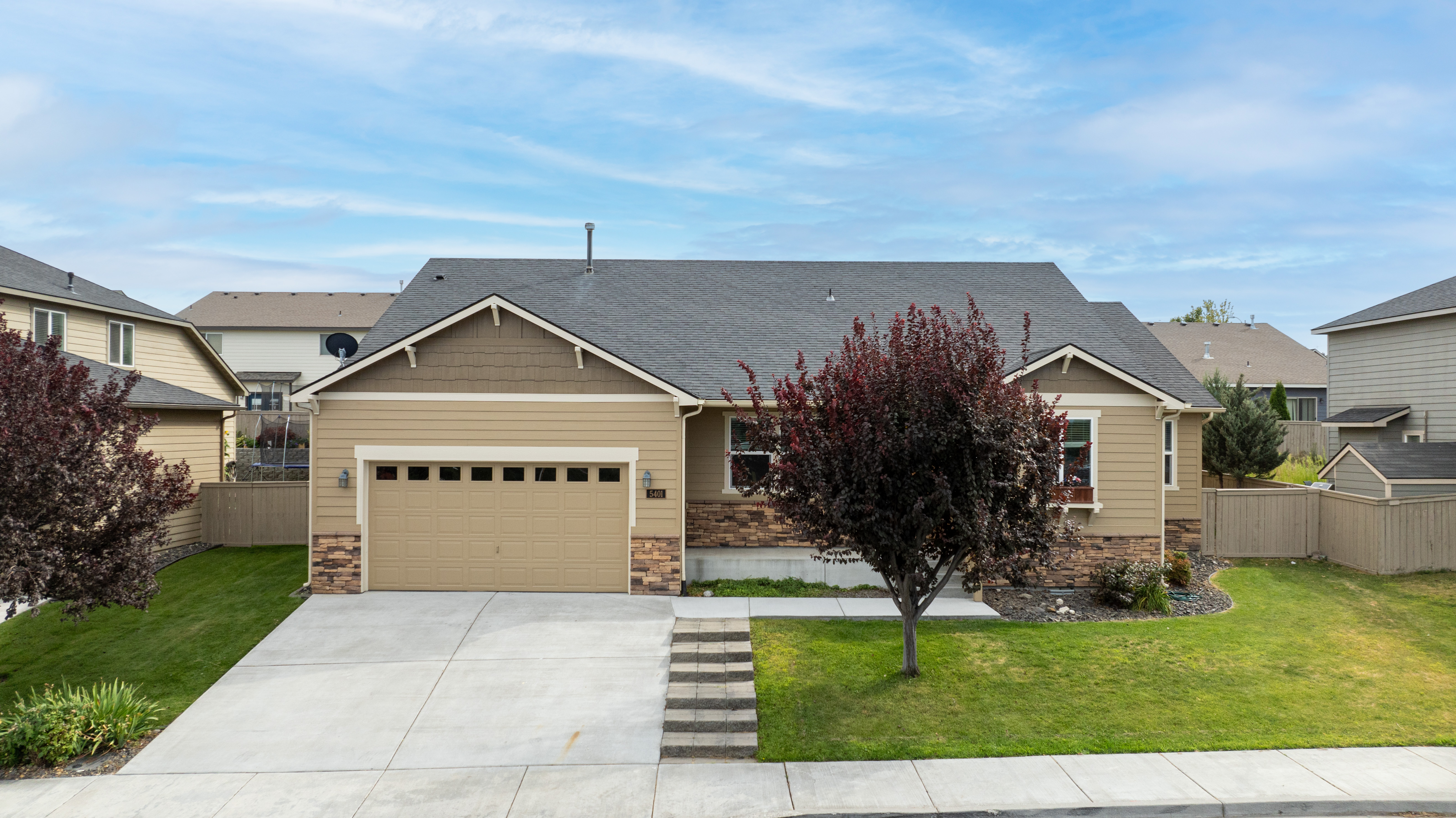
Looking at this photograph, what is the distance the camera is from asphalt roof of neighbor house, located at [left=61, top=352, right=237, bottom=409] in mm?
16812

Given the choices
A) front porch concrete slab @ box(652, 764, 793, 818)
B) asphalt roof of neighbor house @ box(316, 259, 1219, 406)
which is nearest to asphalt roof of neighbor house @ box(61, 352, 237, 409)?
asphalt roof of neighbor house @ box(316, 259, 1219, 406)

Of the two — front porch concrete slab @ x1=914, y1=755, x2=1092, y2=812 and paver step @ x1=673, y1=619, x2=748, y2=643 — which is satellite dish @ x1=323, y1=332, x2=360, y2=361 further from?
front porch concrete slab @ x1=914, y1=755, x2=1092, y2=812

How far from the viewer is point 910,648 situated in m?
10.2

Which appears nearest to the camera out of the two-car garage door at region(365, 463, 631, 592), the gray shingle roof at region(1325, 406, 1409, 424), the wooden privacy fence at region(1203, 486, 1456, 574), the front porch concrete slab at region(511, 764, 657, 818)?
the front porch concrete slab at region(511, 764, 657, 818)

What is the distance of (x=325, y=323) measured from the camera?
41.6 metres

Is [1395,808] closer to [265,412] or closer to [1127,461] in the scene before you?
[1127,461]

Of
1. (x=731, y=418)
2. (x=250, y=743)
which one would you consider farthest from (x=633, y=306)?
(x=250, y=743)

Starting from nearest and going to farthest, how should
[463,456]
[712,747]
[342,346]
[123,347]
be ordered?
[712,747]
[463,456]
[342,346]
[123,347]

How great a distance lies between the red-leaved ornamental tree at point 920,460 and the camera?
30.2ft

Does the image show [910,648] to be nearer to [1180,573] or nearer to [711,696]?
[711,696]

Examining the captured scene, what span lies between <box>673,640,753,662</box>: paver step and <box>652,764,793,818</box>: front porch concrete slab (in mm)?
2352

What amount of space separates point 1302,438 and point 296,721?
3283cm

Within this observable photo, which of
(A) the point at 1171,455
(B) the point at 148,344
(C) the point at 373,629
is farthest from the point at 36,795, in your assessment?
(A) the point at 1171,455

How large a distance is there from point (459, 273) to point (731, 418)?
28.6 ft
